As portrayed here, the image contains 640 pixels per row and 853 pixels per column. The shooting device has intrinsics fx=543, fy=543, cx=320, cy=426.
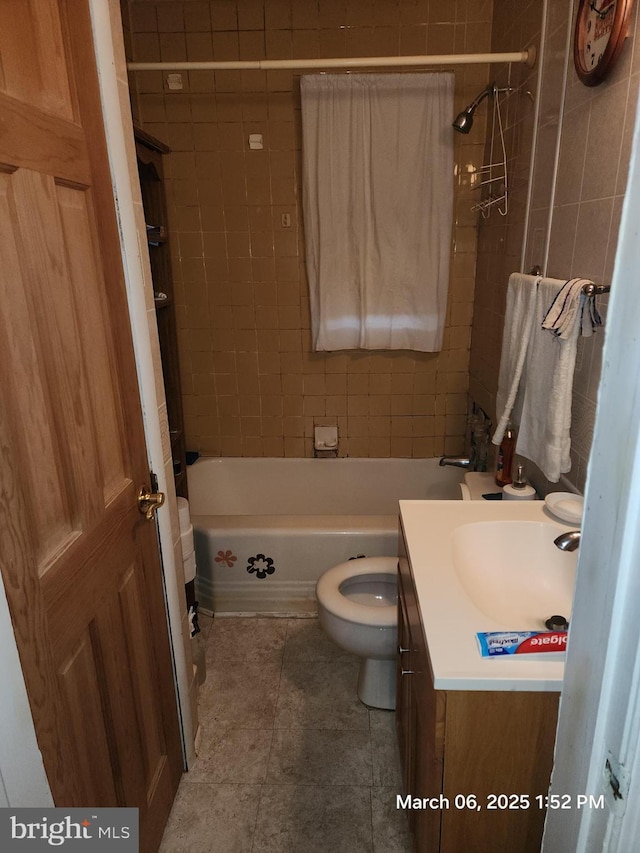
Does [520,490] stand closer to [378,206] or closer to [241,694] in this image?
[241,694]

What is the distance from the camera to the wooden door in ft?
2.56

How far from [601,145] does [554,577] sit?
102cm

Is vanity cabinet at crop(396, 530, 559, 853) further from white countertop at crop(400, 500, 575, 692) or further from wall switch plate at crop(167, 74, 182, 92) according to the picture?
wall switch plate at crop(167, 74, 182, 92)

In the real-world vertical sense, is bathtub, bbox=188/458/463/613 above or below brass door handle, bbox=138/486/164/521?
below

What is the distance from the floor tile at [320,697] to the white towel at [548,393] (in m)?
1.05

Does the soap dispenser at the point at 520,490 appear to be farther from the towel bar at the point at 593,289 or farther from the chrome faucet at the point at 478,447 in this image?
the chrome faucet at the point at 478,447

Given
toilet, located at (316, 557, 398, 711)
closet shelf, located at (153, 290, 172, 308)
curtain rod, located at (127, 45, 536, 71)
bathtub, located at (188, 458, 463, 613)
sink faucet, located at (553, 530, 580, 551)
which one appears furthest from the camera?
bathtub, located at (188, 458, 463, 613)

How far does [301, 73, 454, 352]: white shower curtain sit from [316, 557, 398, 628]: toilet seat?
1164 millimetres

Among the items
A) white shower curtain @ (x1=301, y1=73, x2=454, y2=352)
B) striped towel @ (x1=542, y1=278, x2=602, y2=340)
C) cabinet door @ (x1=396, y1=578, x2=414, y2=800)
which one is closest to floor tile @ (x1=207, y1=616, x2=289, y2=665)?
cabinet door @ (x1=396, y1=578, x2=414, y2=800)

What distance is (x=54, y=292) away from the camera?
35.4 inches

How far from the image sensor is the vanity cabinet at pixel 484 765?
89 cm

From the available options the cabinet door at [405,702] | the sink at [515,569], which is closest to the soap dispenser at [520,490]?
the sink at [515,569]

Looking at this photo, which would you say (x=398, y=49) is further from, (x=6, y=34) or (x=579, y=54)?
(x=6, y=34)

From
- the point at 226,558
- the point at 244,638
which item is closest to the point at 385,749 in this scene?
the point at 244,638
